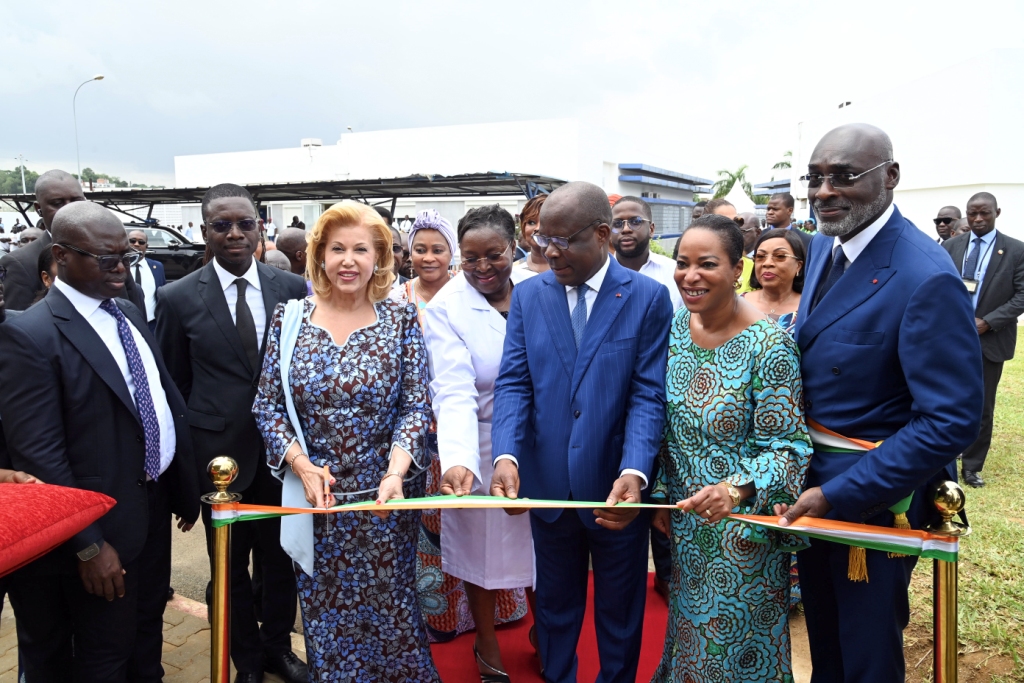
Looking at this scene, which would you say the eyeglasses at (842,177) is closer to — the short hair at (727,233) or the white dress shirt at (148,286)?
the short hair at (727,233)

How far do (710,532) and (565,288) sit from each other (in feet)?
3.74

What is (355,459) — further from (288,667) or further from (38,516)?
(288,667)

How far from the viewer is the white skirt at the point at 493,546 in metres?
3.25

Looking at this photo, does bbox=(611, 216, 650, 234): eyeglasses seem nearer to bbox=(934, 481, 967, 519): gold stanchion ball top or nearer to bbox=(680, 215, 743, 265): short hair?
bbox=(680, 215, 743, 265): short hair

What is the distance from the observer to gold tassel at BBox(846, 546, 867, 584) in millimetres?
2342

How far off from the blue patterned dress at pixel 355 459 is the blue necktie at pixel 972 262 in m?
6.44

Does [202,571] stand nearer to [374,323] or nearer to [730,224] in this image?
[374,323]

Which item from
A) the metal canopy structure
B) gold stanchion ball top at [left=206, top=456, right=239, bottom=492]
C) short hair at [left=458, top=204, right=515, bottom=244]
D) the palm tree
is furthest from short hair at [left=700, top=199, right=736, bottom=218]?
the palm tree

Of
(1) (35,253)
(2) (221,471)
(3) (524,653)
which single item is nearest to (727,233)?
(2) (221,471)

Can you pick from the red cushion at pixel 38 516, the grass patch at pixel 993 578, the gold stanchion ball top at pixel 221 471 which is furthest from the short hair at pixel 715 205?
the red cushion at pixel 38 516

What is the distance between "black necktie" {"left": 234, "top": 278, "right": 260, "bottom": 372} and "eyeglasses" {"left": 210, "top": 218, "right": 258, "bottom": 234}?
0.35m

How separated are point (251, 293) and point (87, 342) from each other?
0.85m

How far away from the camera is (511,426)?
2785 mm

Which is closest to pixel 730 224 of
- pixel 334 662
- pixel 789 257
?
pixel 789 257
